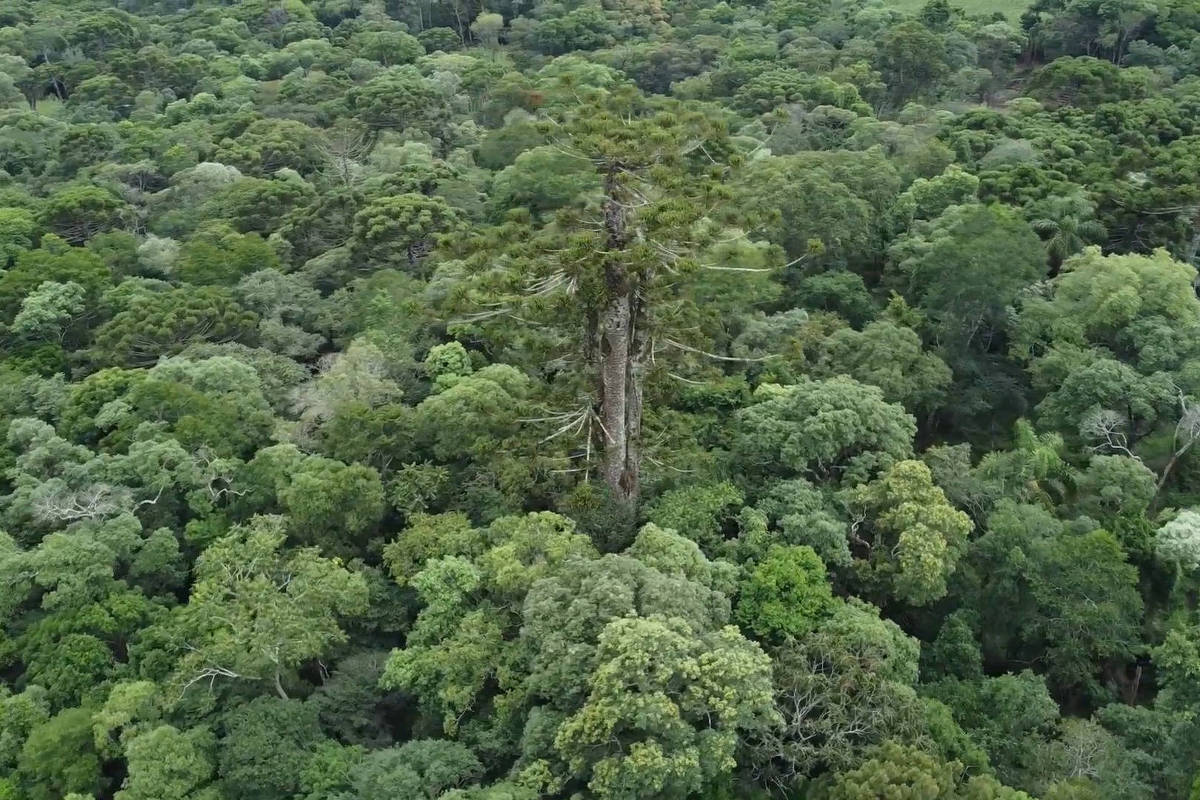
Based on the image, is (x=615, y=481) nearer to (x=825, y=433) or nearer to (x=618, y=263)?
(x=825, y=433)

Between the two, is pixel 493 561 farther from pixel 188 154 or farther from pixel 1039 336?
pixel 188 154

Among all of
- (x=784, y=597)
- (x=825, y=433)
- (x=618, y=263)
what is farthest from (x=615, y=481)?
(x=618, y=263)

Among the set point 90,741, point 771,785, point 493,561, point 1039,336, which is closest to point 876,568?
point 771,785

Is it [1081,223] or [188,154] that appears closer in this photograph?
[1081,223]

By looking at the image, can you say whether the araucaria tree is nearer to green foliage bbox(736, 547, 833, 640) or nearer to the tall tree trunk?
the tall tree trunk

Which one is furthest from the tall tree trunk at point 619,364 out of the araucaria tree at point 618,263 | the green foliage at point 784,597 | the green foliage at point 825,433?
the green foliage at point 784,597

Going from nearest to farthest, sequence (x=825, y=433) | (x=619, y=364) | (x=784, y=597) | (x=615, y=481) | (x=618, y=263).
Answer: (x=784, y=597) → (x=618, y=263) → (x=619, y=364) → (x=825, y=433) → (x=615, y=481)

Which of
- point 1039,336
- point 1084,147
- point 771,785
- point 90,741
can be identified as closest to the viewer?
point 771,785
